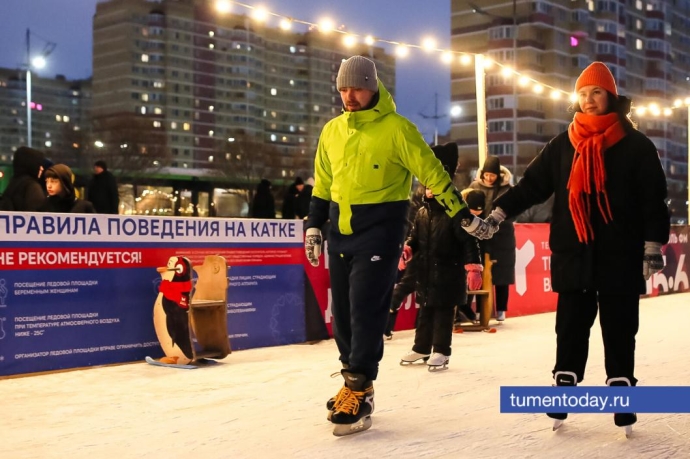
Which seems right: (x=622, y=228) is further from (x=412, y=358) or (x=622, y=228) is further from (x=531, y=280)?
(x=531, y=280)

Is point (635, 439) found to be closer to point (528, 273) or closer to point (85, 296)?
point (85, 296)

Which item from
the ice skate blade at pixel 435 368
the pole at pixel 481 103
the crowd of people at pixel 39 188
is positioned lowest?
the ice skate blade at pixel 435 368

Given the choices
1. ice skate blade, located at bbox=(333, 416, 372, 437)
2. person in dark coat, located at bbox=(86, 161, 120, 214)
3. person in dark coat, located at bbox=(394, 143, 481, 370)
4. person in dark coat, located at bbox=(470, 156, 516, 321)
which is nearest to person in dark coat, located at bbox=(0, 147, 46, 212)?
person in dark coat, located at bbox=(86, 161, 120, 214)

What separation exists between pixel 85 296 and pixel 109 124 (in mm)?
52046

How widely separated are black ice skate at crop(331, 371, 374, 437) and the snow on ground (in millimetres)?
66

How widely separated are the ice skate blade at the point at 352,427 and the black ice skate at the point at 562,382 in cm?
84

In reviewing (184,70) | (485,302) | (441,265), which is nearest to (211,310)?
(441,265)

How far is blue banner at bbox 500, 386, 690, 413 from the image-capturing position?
3.88m

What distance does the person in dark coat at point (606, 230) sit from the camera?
3893 mm

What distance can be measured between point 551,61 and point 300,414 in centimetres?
7673

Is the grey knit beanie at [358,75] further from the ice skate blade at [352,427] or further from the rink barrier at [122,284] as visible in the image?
the rink barrier at [122,284]

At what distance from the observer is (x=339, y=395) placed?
4.18 meters

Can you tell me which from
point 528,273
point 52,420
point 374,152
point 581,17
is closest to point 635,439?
point 374,152

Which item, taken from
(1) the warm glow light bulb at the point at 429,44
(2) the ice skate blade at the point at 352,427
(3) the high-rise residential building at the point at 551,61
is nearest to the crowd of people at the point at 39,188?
(2) the ice skate blade at the point at 352,427
